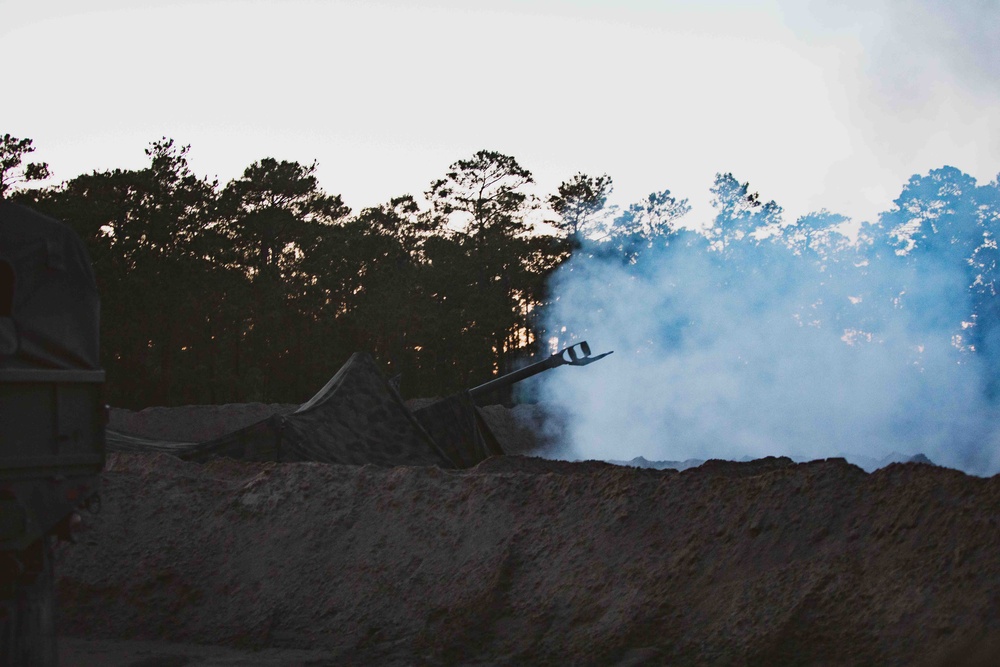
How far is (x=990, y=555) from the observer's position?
5.98 m

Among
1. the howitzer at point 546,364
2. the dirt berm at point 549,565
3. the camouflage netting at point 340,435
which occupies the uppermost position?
the howitzer at point 546,364

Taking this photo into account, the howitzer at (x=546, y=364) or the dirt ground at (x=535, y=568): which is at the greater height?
the howitzer at (x=546, y=364)

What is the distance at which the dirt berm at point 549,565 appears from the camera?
20.5 ft

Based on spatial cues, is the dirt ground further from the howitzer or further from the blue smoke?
the blue smoke

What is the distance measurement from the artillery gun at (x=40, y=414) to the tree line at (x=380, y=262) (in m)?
19.2

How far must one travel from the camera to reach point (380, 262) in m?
48.6

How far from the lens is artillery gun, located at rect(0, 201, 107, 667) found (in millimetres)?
5293

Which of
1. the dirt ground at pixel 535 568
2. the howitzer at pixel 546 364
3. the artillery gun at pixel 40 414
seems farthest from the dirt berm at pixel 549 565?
the howitzer at pixel 546 364

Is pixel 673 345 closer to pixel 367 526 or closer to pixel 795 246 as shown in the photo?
pixel 795 246

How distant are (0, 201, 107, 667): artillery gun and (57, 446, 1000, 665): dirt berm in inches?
97.9

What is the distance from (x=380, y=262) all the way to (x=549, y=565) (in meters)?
41.6

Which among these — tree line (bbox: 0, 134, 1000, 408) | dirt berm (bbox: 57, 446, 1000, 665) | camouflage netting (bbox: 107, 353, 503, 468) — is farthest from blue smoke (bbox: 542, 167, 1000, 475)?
dirt berm (bbox: 57, 446, 1000, 665)

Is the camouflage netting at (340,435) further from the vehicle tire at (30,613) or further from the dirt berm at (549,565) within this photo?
the vehicle tire at (30,613)

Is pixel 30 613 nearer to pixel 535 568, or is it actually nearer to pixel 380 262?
pixel 535 568
